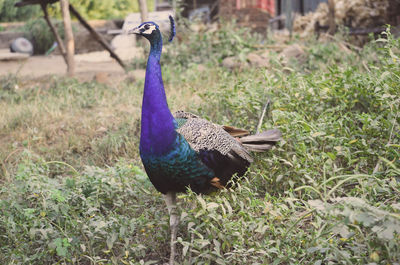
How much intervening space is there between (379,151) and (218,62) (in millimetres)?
4358

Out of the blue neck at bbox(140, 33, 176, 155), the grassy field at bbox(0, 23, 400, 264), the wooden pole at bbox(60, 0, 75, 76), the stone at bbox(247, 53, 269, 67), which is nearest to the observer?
the grassy field at bbox(0, 23, 400, 264)

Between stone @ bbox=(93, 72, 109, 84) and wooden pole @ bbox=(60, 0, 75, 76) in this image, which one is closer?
wooden pole @ bbox=(60, 0, 75, 76)

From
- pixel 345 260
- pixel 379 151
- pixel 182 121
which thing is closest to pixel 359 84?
pixel 379 151

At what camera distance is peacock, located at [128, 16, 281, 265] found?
2846 mm

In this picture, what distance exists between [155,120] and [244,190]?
767 millimetres

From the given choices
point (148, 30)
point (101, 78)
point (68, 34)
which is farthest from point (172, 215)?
point (68, 34)

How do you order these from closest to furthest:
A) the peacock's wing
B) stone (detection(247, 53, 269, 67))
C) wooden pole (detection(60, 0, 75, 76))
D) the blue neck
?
1. the blue neck
2. the peacock's wing
3. stone (detection(247, 53, 269, 67))
4. wooden pole (detection(60, 0, 75, 76))

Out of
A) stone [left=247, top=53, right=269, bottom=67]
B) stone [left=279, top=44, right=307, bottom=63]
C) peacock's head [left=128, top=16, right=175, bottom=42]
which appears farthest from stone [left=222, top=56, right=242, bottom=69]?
peacock's head [left=128, top=16, right=175, bottom=42]

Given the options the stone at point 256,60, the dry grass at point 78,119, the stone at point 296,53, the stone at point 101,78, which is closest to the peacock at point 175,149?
the dry grass at point 78,119

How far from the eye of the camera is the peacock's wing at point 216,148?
3.00 metres

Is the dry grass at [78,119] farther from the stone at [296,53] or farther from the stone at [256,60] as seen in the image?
the stone at [296,53]

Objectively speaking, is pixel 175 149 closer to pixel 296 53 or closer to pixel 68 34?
pixel 296 53

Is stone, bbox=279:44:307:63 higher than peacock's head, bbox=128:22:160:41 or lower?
lower

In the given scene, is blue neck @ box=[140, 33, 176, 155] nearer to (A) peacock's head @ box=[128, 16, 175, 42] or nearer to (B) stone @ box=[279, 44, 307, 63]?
(A) peacock's head @ box=[128, 16, 175, 42]
